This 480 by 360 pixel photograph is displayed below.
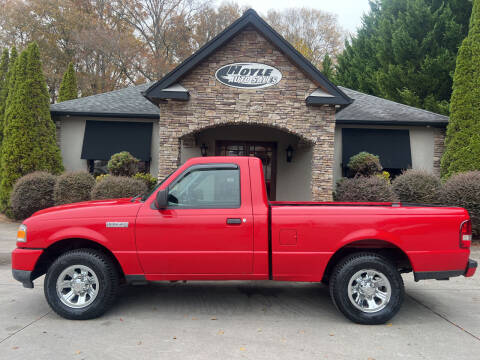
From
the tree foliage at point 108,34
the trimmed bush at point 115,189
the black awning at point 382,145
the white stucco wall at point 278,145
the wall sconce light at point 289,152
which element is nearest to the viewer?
the trimmed bush at point 115,189

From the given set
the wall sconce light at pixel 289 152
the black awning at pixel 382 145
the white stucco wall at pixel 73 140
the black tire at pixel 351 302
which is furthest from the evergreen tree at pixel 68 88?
the black tire at pixel 351 302

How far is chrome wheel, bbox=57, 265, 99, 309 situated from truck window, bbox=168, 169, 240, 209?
1.23 m

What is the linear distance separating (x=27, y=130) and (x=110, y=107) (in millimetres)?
2768

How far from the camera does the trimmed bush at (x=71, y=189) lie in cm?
998

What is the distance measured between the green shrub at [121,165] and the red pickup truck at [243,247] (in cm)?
653

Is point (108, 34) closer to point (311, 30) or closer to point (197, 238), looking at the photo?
point (311, 30)

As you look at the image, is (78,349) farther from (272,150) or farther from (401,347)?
(272,150)

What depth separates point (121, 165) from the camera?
1048 cm

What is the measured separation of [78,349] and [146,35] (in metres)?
27.2

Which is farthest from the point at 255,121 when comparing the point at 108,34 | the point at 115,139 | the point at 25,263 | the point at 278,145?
the point at 108,34

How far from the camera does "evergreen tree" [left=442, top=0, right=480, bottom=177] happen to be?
428 inches

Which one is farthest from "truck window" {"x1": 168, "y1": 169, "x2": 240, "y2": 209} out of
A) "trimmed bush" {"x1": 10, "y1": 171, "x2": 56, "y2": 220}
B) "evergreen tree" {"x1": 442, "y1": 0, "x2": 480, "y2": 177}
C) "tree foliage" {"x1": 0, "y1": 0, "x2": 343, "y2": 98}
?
"tree foliage" {"x1": 0, "y1": 0, "x2": 343, "y2": 98}

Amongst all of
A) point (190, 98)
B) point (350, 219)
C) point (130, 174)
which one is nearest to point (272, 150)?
point (190, 98)

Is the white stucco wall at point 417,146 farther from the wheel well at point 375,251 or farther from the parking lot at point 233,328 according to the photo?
the wheel well at point 375,251
